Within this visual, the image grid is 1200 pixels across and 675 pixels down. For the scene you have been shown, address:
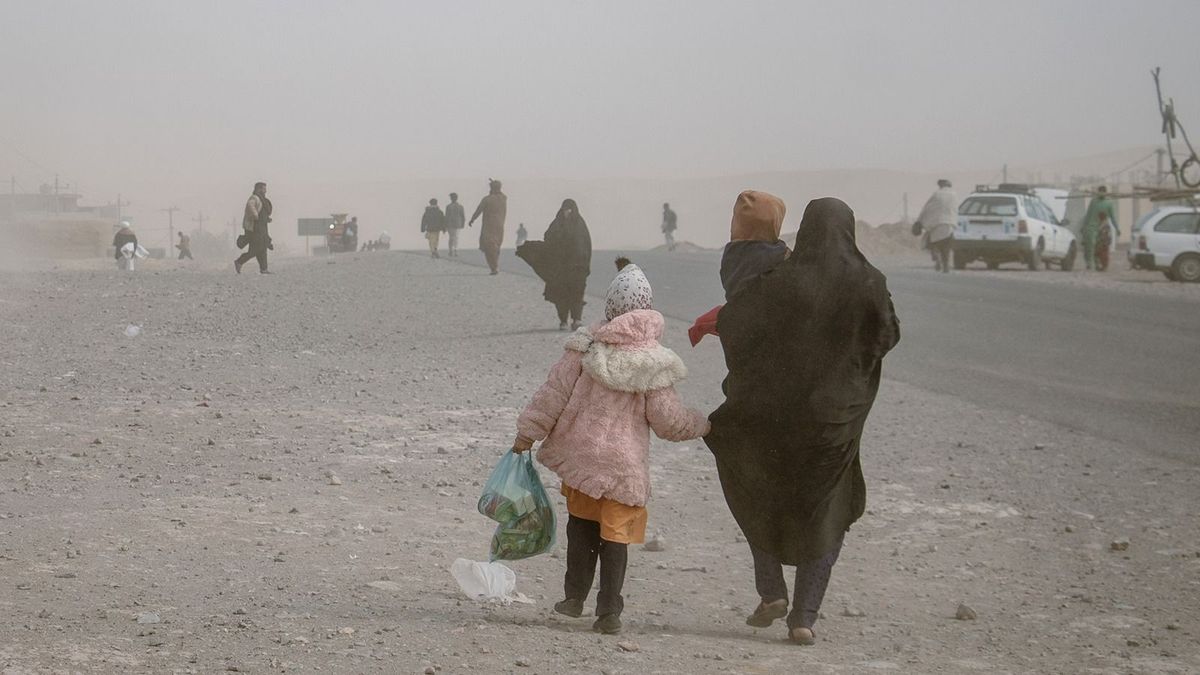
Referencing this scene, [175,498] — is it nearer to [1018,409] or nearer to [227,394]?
[227,394]

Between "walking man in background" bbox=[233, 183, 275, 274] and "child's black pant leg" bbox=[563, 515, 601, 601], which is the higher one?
"walking man in background" bbox=[233, 183, 275, 274]

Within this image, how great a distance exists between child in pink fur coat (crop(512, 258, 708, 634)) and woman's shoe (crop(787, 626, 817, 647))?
63 cm

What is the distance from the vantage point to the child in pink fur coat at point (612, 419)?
5.39 meters

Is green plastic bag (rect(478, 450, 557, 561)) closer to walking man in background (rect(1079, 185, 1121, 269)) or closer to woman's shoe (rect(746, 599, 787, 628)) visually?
woman's shoe (rect(746, 599, 787, 628))

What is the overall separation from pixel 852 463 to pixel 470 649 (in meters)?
1.57

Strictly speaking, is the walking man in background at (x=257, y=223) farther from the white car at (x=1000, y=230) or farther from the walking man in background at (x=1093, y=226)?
the walking man in background at (x=1093, y=226)

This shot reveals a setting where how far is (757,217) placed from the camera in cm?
549

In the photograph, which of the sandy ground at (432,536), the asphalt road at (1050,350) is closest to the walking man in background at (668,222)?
the asphalt road at (1050,350)

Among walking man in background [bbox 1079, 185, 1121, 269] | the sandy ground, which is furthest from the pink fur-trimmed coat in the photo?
walking man in background [bbox 1079, 185, 1121, 269]

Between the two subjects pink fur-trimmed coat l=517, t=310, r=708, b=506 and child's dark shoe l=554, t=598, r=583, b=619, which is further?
child's dark shoe l=554, t=598, r=583, b=619

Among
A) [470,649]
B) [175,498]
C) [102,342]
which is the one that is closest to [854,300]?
[470,649]

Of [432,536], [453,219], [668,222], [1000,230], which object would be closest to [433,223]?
[453,219]

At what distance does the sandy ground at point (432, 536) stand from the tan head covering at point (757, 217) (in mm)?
1471

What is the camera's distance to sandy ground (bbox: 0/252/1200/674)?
5.30m
